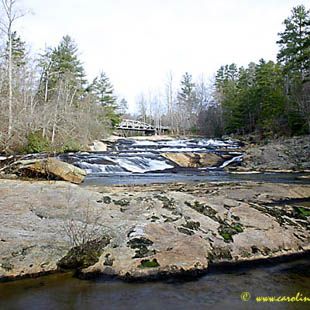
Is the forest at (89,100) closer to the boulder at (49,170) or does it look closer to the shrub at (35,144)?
the shrub at (35,144)

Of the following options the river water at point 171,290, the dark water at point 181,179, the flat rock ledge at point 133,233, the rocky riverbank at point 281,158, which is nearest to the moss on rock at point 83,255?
the flat rock ledge at point 133,233

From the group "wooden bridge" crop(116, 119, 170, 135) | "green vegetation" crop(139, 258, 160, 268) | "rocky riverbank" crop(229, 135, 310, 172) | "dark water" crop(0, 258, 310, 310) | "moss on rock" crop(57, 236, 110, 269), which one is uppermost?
"wooden bridge" crop(116, 119, 170, 135)

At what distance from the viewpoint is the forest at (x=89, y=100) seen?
83.6ft

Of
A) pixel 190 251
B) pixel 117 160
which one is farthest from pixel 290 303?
pixel 117 160

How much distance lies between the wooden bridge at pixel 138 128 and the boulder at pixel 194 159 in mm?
33102

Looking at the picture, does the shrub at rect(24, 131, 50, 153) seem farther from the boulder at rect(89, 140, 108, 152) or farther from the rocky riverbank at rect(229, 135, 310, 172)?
the rocky riverbank at rect(229, 135, 310, 172)

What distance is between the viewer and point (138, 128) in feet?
205

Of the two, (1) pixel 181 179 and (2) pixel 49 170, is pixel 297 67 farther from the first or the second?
(2) pixel 49 170

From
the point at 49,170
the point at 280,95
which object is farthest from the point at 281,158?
the point at 49,170

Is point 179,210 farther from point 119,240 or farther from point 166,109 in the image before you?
point 166,109

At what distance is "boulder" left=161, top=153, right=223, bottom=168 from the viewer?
25.2 meters

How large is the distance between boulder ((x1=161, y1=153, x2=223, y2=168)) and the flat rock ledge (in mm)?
16822

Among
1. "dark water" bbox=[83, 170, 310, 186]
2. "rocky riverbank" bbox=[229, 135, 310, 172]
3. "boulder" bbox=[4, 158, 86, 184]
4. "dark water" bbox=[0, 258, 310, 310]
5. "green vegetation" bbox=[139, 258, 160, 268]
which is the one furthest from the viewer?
"rocky riverbank" bbox=[229, 135, 310, 172]

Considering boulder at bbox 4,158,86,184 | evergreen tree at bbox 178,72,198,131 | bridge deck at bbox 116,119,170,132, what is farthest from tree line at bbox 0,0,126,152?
evergreen tree at bbox 178,72,198,131
